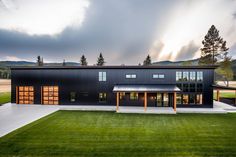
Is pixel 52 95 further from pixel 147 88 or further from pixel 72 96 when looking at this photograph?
pixel 147 88

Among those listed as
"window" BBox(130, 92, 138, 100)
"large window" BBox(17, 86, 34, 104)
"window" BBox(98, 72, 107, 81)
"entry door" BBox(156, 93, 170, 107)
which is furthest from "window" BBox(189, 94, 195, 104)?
"large window" BBox(17, 86, 34, 104)

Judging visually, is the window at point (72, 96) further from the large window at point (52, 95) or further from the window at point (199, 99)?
the window at point (199, 99)

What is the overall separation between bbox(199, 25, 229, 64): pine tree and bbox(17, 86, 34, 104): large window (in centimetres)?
3966

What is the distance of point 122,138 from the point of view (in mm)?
8664

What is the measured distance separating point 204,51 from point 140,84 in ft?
92.0

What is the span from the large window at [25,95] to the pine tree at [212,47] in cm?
3966

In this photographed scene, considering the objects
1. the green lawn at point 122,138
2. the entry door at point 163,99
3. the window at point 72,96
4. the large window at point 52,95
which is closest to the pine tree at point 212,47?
the entry door at point 163,99

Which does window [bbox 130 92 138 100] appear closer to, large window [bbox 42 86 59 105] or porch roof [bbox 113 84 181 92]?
porch roof [bbox 113 84 181 92]

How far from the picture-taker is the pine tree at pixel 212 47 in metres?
33.8

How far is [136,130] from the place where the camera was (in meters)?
10.1

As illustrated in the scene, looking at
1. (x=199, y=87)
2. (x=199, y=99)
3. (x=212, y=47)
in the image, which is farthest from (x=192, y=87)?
(x=212, y=47)

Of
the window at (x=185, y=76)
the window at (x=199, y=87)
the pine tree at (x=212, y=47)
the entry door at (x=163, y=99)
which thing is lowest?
the entry door at (x=163, y=99)

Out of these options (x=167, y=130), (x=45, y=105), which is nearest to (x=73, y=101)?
(x=45, y=105)

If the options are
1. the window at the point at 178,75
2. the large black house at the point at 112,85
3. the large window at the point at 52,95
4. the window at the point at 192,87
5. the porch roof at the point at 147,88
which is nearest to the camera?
the porch roof at the point at 147,88
